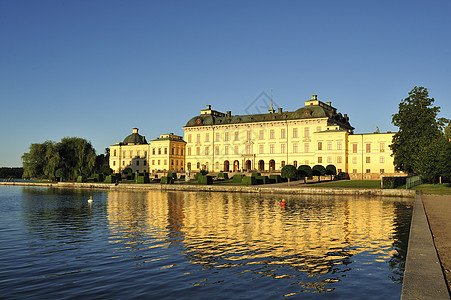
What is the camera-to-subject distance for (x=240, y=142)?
8425cm

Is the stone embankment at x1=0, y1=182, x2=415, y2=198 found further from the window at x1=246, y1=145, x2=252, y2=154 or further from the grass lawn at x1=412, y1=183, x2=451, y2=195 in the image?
the window at x1=246, y1=145, x2=252, y2=154

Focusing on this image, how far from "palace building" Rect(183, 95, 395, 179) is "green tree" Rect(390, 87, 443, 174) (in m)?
13.8

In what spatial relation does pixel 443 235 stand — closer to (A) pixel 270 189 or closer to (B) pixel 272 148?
(A) pixel 270 189

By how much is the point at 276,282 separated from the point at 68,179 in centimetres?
7265

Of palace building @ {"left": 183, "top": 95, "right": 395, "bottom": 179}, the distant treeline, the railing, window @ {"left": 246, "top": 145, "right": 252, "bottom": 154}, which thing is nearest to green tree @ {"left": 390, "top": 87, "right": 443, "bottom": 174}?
the railing

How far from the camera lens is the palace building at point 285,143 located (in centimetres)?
6969

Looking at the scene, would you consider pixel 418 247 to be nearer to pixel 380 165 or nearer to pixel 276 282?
pixel 276 282

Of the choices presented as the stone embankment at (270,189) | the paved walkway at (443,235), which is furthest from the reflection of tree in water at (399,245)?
the stone embankment at (270,189)

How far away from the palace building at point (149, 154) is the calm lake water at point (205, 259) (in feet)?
234

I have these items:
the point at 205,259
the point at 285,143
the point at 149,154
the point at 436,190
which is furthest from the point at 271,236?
the point at 149,154

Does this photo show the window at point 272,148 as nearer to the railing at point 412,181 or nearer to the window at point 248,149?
the window at point 248,149

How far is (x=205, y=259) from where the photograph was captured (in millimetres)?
11562

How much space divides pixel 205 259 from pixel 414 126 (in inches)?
1947

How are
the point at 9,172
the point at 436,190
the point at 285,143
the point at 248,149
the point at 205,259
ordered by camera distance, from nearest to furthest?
the point at 205,259 → the point at 436,190 → the point at 285,143 → the point at 248,149 → the point at 9,172
